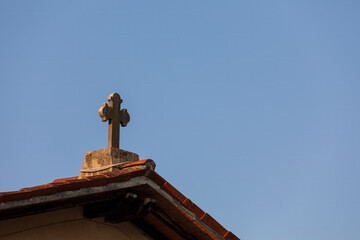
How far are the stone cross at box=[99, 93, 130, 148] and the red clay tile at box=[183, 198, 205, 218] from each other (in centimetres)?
155

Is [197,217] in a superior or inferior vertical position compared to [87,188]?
superior

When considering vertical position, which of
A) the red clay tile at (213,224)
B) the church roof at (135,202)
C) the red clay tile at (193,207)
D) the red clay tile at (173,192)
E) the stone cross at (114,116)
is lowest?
the church roof at (135,202)

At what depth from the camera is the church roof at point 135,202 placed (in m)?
6.69

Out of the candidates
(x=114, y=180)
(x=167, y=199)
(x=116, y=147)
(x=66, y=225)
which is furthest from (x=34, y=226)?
(x=116, y=147)

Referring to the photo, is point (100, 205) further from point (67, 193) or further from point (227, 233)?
point (227, 233)

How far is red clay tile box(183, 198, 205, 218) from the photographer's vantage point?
791 centimetres

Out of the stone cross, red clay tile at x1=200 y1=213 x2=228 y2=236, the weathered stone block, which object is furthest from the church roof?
the stone cross

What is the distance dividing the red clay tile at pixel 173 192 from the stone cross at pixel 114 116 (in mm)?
1443

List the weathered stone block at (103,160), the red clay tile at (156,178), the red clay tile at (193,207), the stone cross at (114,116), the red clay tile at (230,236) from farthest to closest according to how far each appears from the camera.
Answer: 1. the stone cross at (114,116)
2. the weathered stone block at (103,160)
3. the red clay tile at (230,236)
4. the red clay tile at (193,207)
5. the red clay tile at (156,178)

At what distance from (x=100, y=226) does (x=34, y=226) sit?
3.47 feet

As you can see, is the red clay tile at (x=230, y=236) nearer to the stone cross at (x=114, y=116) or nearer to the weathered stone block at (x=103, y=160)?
the weathered stone block at (x=103, y=160)

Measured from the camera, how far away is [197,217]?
26.2ft

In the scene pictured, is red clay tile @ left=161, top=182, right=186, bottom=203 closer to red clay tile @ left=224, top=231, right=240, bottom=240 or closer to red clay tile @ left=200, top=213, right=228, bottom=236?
red clay tile @ left=200, top=213, right=228, bottom=236

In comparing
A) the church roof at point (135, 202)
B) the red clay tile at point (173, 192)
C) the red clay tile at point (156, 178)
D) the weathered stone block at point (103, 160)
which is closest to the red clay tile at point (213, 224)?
the church roof at point (135, 202)
